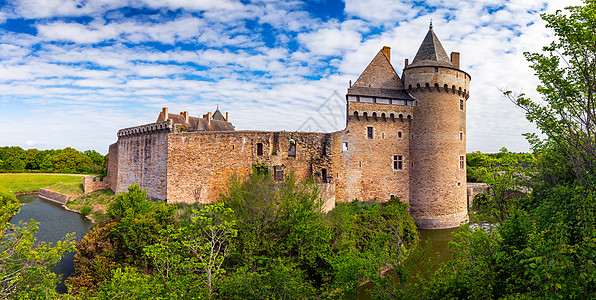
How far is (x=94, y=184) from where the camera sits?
4541cm

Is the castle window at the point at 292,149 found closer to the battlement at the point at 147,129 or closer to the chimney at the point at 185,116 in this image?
the battlement at the point at 147,129

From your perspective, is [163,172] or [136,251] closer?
[136,251]

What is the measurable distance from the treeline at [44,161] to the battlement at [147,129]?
46.8 meters

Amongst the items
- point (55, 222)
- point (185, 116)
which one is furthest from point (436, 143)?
point (55, 222)

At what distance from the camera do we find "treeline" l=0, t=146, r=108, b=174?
250 ft

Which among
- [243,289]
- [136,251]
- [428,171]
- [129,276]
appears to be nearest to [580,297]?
[243,289]

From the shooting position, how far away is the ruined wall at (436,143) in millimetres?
27453

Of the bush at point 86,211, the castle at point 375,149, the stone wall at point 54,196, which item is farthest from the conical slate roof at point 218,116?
the stone wall at point 54,196

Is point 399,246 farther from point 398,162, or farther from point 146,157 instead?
point 146,157

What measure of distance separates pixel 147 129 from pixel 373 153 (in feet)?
70.0

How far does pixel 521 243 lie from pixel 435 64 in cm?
2093

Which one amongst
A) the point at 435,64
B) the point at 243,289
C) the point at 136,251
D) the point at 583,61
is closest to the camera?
the point at 583,61

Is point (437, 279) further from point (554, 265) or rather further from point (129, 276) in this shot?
point (129, 276)

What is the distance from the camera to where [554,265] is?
236 inches
